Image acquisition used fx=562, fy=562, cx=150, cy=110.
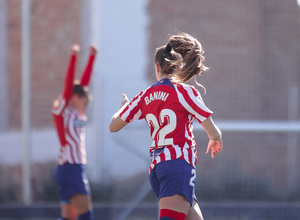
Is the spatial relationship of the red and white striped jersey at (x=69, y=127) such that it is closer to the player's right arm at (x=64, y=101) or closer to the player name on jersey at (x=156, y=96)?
the player's right arm at (x=64, y=101)

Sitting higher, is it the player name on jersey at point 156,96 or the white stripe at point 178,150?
the player name on jersey at point 156,96

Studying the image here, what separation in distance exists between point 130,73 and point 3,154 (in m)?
2.43

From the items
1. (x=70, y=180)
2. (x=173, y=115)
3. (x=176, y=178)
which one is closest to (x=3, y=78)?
(x=70, y=180)

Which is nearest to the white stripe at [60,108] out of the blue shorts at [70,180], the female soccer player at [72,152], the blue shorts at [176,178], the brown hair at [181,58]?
the female soccer player at [72,152]

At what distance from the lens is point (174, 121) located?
11.8 ft

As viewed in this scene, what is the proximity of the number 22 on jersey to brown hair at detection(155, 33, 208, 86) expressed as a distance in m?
0.28

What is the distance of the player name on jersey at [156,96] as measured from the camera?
11.8ft

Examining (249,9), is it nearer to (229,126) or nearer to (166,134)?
(229,126)

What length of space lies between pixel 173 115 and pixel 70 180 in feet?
7.08

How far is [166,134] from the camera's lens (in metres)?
3.62

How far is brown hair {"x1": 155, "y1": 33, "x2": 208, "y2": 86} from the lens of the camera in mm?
3717

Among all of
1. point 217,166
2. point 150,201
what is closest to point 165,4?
point 217,166

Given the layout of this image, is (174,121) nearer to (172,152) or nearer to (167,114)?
(167,114)

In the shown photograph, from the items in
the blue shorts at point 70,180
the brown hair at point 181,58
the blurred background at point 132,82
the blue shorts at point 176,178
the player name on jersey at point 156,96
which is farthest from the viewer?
the blurred background at point 132,82
